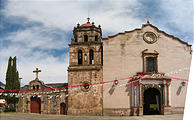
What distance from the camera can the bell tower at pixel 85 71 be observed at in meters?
18.5

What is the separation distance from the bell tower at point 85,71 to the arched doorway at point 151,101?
499 cm

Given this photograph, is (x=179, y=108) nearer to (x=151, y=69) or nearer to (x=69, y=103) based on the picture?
(x=151, y=69)

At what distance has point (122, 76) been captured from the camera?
18875 millimetres

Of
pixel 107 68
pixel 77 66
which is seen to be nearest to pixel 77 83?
pixel 77 66

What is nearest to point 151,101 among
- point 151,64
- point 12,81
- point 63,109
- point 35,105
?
point 151,64

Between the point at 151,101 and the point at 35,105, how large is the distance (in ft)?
39.6

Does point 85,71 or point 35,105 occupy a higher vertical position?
point 85,71

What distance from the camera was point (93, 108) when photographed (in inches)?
721

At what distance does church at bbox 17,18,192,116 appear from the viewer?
1842 cm

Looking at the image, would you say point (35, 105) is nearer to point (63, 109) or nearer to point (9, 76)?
point (63, 109)

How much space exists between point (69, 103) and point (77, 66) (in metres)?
3.60

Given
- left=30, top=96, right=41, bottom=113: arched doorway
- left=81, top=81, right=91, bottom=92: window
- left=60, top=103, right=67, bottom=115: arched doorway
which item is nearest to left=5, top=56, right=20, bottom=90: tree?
left=30, top=96, right=41, bottom=113: arched doorway

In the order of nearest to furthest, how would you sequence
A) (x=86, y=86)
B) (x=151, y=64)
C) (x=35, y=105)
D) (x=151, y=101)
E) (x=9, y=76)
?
(x=86, y=86), (x=151, y=64), (x=151, y=101), (x=35, y=105), (x=9, y=76)

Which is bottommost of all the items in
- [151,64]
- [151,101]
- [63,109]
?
[63,109]
